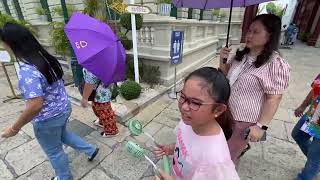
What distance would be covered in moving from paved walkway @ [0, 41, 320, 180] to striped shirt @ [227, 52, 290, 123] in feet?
4.09

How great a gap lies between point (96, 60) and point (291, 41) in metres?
14.8

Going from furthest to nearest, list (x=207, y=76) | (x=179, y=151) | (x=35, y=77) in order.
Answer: (x=35, y=77)
(x=179, y=151)
(x=207, y=76)

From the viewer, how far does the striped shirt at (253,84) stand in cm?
154

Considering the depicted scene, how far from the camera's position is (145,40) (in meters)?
5.38

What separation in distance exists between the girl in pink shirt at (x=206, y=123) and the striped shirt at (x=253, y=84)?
66 cm

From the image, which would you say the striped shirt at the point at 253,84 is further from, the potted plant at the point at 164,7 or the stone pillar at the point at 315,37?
the stone pillar at the point at 315,37

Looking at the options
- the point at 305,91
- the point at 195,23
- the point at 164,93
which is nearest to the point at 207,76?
the point at 164,93

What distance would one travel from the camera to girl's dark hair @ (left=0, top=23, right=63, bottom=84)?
1.57 meters

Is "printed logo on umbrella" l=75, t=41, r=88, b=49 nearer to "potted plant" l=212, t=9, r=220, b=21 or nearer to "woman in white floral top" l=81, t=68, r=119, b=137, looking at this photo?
"woman in white floral top" l=81, t=68, r=119, b=137

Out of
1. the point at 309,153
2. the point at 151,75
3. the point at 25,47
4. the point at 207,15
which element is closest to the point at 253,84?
the point at 309,153

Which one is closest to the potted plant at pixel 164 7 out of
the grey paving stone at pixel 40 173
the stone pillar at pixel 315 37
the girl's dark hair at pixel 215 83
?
the grey paving stone at pixel 40 173

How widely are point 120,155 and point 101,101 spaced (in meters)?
0.80

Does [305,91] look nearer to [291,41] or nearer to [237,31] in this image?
[237,31]

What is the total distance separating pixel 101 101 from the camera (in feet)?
9.22
